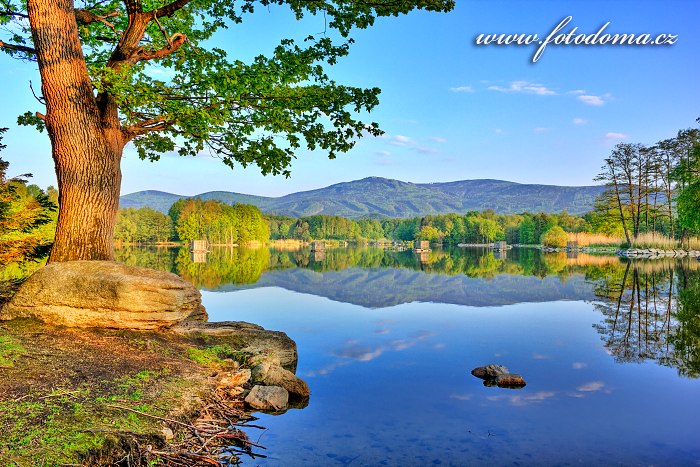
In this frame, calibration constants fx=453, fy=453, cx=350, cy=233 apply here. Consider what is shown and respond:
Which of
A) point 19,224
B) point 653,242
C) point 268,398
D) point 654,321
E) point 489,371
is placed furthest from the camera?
point 653,242

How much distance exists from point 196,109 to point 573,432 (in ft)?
30.1

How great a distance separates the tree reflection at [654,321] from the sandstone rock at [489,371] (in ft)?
11.6

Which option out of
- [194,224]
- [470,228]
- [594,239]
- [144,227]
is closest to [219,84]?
[594,239]

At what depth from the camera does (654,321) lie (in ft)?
49.7

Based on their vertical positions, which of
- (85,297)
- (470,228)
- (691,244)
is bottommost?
(85,297)

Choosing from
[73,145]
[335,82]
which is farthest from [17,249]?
[335,82]

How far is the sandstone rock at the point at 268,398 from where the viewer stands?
769 cm

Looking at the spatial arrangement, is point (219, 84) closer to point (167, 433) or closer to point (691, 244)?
point (167, 433)

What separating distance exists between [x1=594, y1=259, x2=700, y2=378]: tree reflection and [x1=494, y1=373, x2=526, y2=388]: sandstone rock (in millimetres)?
3532

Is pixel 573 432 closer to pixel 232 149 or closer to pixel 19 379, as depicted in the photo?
pixel 19 379

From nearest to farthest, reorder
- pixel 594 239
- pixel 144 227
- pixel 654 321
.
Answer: pixel 654 321 < pixel 594 239 < pixel 144 227

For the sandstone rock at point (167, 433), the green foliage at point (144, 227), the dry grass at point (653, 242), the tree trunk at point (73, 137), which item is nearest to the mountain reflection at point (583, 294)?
the sandstone rock at point (167, 433)

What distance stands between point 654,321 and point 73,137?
57.8ft

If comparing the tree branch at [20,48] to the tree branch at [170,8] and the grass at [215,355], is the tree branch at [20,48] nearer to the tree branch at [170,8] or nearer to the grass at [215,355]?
the tree branch at [170,8]
